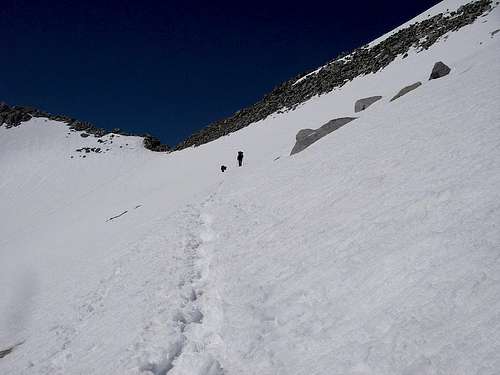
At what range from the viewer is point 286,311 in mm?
6543

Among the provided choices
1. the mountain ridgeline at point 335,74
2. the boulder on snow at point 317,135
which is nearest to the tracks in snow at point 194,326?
the boulder on snow at point 317,135

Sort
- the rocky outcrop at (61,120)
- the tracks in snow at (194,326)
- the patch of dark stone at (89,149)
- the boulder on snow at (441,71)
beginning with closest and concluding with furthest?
the tracks in snow at (194,326)
the boulder on snow at (441,71)
the patch of dark stone at (89,149)
the rocky outcrop at (61,120)

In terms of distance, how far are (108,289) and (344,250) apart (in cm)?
783

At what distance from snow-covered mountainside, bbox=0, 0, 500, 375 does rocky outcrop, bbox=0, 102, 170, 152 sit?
39.4m

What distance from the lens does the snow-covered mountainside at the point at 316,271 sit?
501 centimetres

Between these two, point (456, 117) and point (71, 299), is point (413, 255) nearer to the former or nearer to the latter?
point (456, 117)

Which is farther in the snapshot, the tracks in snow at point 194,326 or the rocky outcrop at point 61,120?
the rocky outcrop at point 61,120

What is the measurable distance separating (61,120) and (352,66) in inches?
1924

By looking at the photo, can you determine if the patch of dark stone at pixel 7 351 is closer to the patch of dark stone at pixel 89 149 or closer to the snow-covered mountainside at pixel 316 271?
the snow-covered mountainside at pixel 316 271

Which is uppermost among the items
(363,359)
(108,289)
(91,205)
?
(91,205)

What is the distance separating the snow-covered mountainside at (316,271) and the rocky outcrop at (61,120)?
39413 millimetres

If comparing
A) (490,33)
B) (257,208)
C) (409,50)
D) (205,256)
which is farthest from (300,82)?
(205,256)

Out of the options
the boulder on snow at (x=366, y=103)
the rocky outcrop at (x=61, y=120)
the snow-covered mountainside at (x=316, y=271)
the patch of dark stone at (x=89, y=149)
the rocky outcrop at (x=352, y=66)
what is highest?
the rocky outcrop at (x=61, y=120)

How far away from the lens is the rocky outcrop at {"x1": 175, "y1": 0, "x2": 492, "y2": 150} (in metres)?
34.4
